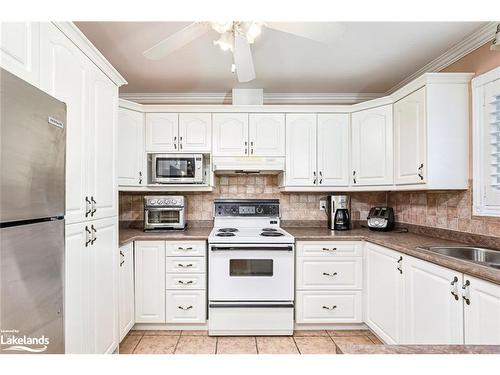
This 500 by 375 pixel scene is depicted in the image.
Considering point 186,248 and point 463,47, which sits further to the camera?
point 186,248

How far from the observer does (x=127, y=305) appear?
240 centimetres

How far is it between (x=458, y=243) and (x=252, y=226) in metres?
1.89

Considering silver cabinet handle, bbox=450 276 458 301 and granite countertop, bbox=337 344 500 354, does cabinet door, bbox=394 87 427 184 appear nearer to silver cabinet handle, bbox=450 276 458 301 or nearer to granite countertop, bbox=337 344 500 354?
silver cabinet handle, bbox=450 276 458 301

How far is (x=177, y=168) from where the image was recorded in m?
2.90

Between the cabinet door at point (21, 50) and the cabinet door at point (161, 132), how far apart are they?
176cm

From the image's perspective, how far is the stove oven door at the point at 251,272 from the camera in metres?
2.53

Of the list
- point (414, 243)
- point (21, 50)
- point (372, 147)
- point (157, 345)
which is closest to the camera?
point (21, 50)

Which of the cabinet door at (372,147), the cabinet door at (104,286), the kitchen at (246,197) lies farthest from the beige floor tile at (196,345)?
the cabinet door at (372,147)

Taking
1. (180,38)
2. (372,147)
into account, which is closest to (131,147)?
(180,38)

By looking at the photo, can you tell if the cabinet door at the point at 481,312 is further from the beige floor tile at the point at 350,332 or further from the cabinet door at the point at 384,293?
the beige floor tile at the point at 350,332

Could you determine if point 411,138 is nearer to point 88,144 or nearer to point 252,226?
point 252,226

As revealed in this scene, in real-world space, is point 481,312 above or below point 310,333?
above

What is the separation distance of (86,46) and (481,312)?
2.46 metres

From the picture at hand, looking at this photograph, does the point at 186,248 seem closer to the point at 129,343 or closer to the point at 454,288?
the point at 129,343
